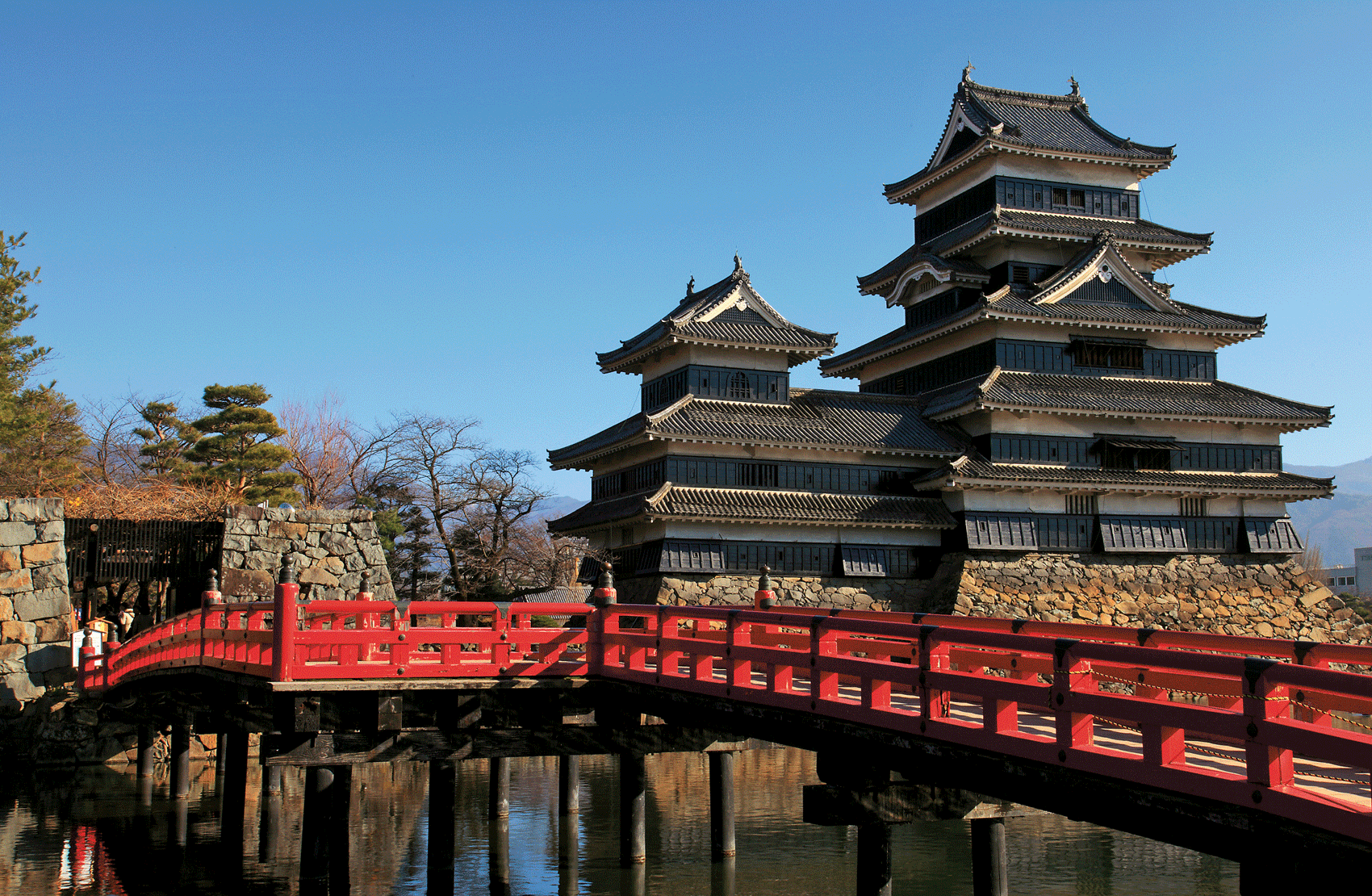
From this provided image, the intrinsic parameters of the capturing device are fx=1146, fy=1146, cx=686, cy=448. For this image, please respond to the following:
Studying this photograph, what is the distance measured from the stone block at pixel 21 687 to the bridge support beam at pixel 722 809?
20015 mm

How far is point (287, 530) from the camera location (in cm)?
3306

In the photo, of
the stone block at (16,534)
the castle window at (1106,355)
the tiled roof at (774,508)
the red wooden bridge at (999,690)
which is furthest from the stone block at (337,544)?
the castle window at (1106,355)

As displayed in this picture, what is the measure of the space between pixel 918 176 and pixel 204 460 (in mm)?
33696

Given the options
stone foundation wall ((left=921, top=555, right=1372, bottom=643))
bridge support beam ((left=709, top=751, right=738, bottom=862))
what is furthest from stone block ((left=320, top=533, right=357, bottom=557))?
stone foundation wall ((left=921, top=555, right=1372, bottom=643))

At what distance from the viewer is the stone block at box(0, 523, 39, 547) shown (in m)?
31.0

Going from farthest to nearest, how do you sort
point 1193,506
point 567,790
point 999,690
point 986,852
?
point 1193,506 → point 567,790 → point 986,852 → point 999,690

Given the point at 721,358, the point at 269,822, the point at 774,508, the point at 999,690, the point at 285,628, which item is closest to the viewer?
the point at 999,690

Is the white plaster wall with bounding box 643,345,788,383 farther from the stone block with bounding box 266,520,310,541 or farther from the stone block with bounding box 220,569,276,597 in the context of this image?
the stone block with bounding box 220,569,276,597

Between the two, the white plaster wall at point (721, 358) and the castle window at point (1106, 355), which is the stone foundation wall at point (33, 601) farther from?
the castle window at point (1106, 355)

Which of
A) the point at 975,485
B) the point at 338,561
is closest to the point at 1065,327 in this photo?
the point at 975,485

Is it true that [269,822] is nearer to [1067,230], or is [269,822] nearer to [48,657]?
[48,657]

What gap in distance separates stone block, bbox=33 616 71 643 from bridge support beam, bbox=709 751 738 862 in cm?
2037

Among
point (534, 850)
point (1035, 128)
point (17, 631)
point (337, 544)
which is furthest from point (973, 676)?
point (1035, 128)

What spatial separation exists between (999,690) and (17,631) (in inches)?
1166
